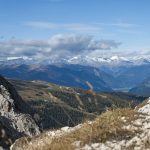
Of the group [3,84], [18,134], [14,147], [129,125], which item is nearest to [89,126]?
[129,125]

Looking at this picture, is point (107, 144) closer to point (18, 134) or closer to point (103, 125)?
point (103, 125)

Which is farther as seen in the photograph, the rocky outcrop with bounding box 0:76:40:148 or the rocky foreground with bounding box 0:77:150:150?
the rocky outcrop with bounding box 0:76:40:148

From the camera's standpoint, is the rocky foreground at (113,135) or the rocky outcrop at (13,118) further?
the rocky outcrop at (13,118)

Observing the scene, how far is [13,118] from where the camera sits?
1945 centimetres

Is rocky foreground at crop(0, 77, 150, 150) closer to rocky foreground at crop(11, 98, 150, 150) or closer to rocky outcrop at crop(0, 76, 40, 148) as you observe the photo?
rocky foreground at crop(11, 98, 150, 150)

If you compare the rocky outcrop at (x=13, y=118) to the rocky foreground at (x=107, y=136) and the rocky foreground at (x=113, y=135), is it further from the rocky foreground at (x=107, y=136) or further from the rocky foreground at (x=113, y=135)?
the rocky foreground at (x=113, y=135)

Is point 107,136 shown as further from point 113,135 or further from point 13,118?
point 13,118

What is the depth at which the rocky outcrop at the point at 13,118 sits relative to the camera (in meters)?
18.1

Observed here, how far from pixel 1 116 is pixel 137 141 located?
1002cm

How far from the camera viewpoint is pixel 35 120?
67.7ft

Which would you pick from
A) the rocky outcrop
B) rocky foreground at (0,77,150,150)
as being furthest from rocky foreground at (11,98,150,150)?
the rocky outcrop

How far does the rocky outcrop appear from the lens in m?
18.1

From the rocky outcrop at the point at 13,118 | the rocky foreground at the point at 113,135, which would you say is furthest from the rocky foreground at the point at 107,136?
the rocky outcrop at the point at 13,118

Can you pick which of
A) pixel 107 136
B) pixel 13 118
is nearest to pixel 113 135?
pixel 107 136
